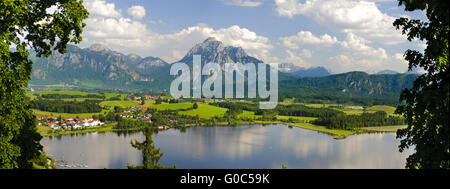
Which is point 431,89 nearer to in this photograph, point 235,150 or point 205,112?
point 235,150

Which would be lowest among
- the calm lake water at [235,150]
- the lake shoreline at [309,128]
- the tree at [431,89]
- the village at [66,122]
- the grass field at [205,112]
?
the calm lake water at [235,150]

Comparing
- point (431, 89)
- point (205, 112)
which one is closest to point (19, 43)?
point (431, 89)

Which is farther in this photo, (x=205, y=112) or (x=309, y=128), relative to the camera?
(x=205, y=112)

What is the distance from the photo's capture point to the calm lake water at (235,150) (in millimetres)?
66188

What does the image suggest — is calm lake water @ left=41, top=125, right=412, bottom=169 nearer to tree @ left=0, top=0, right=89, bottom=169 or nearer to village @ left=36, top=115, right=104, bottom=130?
village @ left=36, top=115, right=104, bottom=130

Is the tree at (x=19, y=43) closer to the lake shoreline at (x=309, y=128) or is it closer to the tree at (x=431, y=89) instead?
the tree at (x=431, y=89)

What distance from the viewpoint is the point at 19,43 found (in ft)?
31.2

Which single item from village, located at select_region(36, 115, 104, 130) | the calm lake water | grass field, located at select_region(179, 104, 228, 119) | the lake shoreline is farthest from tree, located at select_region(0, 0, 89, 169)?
grass field, located at select_region(179, 104, 228, 119)

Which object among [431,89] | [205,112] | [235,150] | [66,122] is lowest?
[235,150]

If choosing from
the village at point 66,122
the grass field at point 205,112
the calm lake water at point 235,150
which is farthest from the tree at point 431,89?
the grass field at point 205,112

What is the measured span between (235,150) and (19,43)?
72785 mm

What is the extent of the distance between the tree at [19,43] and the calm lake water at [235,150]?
5422cm
